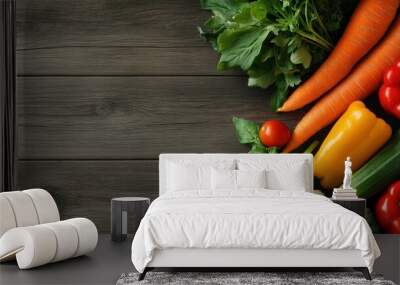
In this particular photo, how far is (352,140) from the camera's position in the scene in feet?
16.4

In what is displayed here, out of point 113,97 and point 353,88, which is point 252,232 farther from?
point 113,97

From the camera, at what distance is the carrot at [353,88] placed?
16.6 feet

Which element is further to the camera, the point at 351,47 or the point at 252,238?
the point at 351,47

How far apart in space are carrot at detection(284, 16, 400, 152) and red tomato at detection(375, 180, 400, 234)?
0.71 meters

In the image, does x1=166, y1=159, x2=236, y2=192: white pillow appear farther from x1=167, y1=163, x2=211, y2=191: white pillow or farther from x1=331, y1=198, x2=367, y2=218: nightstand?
x1=331, y1=198, x2=367, y2=218: nightstand

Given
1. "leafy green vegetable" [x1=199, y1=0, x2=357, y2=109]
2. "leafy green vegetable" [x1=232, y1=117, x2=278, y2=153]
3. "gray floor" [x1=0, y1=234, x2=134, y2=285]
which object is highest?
"leafy green vegetable" [x1=199, y1=0, x2=357, y2=109]

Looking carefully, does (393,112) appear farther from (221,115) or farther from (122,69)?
(122,69)

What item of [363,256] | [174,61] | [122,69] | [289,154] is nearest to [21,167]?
[122,69]

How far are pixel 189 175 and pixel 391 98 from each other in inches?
64.2

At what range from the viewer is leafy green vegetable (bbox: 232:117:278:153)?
5270 millimetres

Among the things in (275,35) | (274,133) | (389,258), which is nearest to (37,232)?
(274,133)

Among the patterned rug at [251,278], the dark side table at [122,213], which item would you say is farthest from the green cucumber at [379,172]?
the dark side table at [122,213]

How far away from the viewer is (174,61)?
539cm

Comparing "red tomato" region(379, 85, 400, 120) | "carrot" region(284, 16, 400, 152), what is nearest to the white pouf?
"carrot" region(284, 16, 400, 152)
